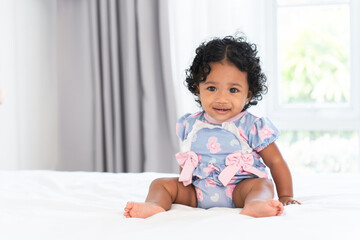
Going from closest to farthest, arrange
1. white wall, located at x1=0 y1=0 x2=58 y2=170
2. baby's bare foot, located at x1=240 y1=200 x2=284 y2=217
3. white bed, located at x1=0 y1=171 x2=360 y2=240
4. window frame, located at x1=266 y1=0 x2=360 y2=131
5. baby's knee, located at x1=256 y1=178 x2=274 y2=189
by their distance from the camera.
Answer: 1. white bed, located at x1=0 y1=171 x2=360 y2=240
2. baby's bare foot, located at x1=240 y1=200 x2=284 y2=217
3. baby's knee, located at x1=256 y1=178 x2=274 y2=189
4. white wall, located at x1=0 y1=0 x2=58 y2=170
5. window frame, located at x1=266 y1=0 x2=360 y2=131

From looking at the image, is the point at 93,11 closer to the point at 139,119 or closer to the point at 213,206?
the point at 139,119

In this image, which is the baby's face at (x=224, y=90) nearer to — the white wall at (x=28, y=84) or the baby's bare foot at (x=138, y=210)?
the baby's bare foot at (x=138, y=210)

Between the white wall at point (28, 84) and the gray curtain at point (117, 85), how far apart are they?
0.14 metres

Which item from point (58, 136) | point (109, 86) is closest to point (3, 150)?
point (58, 136)

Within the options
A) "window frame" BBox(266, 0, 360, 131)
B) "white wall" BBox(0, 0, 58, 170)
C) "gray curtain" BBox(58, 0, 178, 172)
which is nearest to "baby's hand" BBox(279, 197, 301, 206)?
"gray curtain" BBox(58, 0, 178, 172)

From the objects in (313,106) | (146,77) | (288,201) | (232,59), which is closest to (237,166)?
(288,201)

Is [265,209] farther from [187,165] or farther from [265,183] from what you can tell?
[187,165]

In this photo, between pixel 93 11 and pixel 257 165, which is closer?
pixel 257 165

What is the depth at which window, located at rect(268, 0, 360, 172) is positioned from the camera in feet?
9.07

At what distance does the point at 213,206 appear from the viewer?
1.28 metres

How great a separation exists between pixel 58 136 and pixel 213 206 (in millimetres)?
1830

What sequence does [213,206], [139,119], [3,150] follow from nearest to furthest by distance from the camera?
[213,206] → [3,150] → [139,119]

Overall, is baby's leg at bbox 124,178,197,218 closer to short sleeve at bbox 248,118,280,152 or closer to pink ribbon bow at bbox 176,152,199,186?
pink ribbon bow at bbox 176,152,199,186

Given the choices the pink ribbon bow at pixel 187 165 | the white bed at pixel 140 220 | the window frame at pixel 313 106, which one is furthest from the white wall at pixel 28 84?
the pink ribbon bow at pixel 187 165
